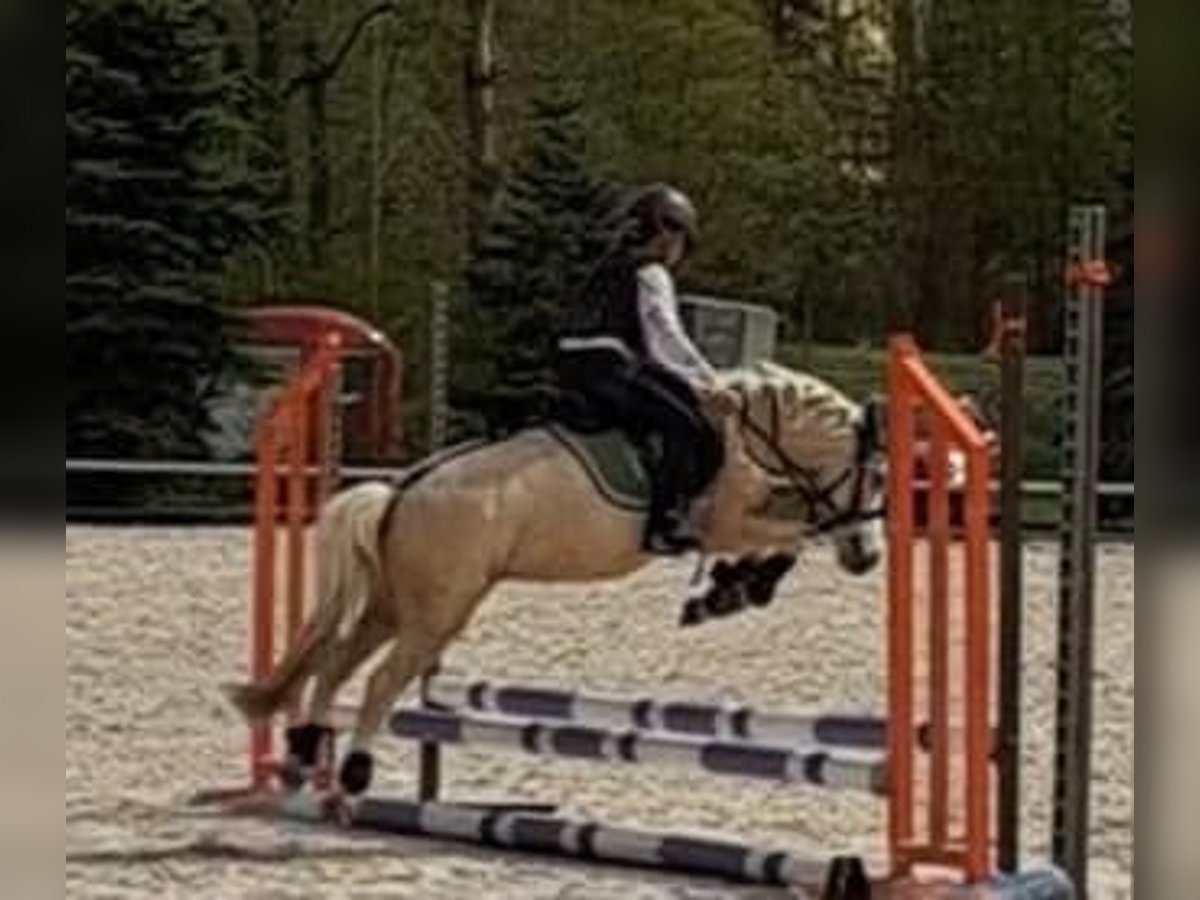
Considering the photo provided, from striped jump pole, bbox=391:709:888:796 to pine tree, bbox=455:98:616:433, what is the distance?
38.8 feet

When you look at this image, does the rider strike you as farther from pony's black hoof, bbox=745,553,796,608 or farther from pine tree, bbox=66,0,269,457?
pine tree, bbox=66,0,269,457

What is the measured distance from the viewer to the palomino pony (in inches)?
209

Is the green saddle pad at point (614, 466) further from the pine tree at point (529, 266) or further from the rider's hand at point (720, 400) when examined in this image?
the pine tree at point (529, 266)

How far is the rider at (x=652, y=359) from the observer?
520 centimetres

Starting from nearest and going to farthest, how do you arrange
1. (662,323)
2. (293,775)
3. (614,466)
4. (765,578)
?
(662,323) → (614,466) → (293,775) → (765,578)

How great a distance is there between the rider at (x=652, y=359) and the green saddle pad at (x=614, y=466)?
3 centimetres

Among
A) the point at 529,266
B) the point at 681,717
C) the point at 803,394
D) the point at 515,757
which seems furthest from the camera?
the point at 529,266

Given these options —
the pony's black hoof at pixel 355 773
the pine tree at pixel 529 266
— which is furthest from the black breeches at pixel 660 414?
the pine tree at pixel 529 266

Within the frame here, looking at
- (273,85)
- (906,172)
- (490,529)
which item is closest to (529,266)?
(273,85)

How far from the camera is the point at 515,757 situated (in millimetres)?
6488

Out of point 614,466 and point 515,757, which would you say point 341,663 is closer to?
point 614,466

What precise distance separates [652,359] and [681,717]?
722 mm
